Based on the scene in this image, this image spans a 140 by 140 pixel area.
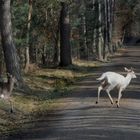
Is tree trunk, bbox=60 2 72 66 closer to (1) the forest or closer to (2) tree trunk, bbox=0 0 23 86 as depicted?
(1) the forest

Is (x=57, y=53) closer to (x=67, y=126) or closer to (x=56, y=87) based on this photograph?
(x=56, y=87)

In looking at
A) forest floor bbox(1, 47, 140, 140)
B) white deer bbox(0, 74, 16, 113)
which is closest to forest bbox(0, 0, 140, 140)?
white deer bbox(0, 74, 16, 113)

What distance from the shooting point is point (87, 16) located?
55.5m

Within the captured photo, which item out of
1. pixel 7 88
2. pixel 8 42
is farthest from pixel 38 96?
pixel 7 88

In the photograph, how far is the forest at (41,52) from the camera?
829 inches

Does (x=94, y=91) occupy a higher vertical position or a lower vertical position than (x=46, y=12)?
lower

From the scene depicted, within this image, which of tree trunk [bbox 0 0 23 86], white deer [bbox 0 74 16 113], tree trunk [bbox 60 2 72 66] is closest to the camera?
white deer [bbox 0 74 16 113]

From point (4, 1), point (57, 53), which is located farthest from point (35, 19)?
point (4, 1)

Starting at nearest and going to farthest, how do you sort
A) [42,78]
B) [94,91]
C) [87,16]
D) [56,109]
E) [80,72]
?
[56,109] → [94,91] → [42,78] → [80,72] → [87,16]

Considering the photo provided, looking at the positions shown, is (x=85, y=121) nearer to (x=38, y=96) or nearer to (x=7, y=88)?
(x=7, y=88)

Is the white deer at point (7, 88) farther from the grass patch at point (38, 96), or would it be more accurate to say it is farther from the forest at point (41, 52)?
the grass patch at point (38, 96)

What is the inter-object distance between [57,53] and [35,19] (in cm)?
422

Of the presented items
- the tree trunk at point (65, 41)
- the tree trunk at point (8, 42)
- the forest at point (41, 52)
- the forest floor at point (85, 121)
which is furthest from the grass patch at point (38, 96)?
the tree trunk at point (65, 41)

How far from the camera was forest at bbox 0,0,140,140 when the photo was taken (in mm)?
21047
